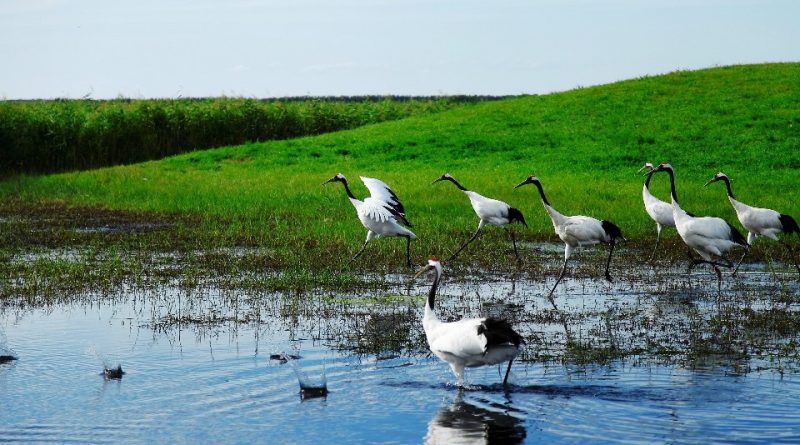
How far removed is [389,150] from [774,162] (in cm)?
1223

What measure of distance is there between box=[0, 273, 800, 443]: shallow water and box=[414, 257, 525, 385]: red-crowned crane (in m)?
0.32

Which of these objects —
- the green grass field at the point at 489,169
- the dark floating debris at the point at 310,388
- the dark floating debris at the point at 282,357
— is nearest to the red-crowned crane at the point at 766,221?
the green grass field at the point at 489,169

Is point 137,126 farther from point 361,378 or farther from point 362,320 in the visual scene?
point 361,378

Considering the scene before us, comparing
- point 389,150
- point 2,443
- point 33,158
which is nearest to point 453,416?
point 2,443

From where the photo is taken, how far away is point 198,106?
42812mm

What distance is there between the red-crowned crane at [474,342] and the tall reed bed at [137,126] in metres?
29.4

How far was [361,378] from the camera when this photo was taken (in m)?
9.41

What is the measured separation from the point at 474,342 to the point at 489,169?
21183mm

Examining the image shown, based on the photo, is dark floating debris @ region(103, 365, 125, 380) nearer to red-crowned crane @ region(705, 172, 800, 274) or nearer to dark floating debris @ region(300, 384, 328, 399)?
dark floating debris @ region(300, 384, 328, 399)

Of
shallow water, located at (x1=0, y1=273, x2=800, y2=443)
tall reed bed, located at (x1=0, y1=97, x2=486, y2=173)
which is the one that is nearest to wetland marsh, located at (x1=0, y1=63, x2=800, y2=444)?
shallow water, located at (x1=0, y1=273, x2=800, y2=443)

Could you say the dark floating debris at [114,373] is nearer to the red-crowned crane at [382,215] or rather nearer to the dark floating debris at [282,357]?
the dark floating debris at [282,357]

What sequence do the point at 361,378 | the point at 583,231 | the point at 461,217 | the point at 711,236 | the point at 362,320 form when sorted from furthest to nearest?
the point at 461,217, the point at 583,231, the point at 711,236, the point at 362,320, the point at 361,378

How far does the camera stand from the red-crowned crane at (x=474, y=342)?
8.59 m

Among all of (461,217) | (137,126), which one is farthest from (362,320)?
(137,126)
